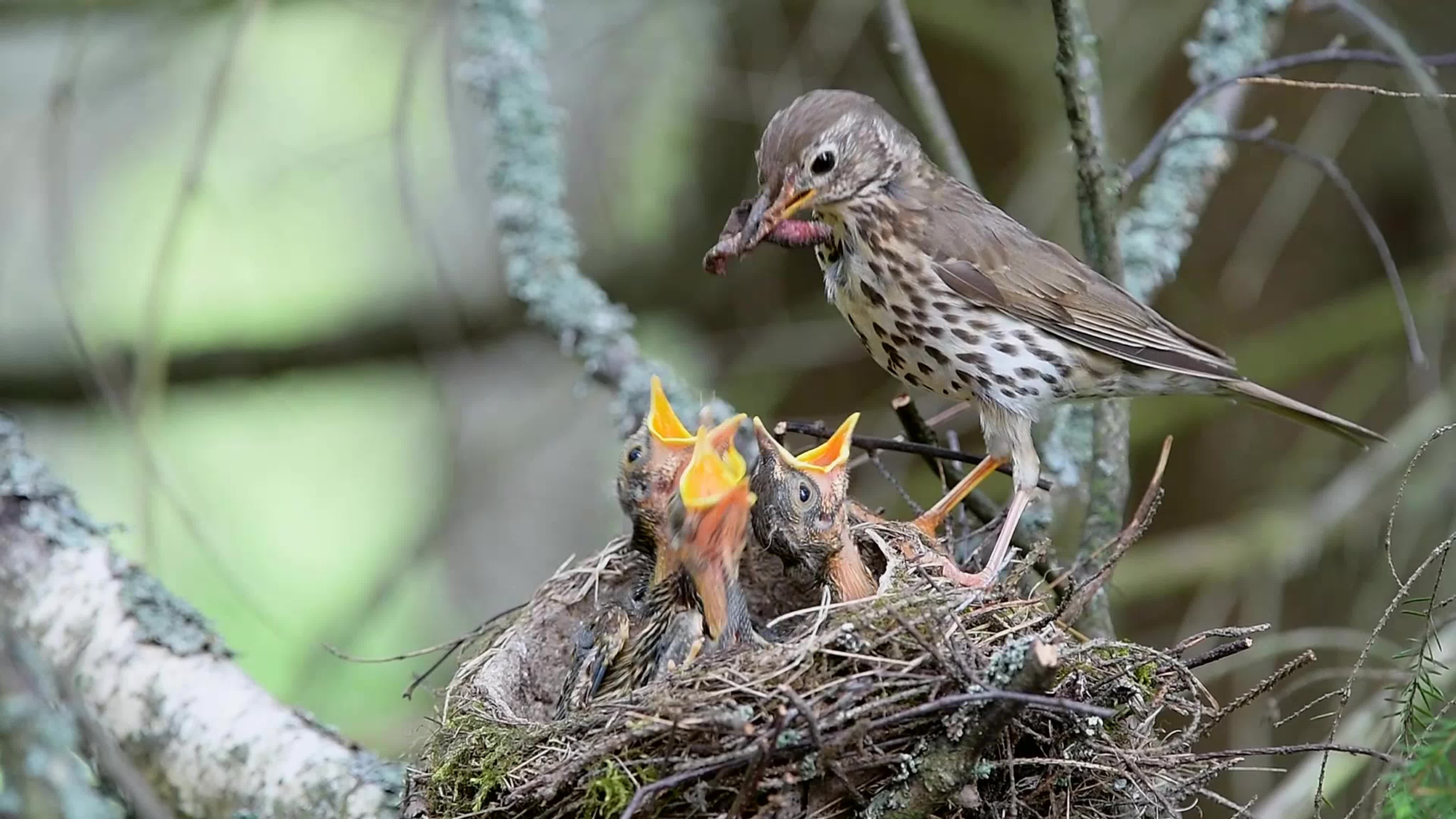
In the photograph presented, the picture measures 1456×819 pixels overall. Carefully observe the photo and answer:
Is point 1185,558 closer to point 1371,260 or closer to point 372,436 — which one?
point 1371,260

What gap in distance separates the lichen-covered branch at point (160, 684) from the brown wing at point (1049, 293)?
5.08 feet

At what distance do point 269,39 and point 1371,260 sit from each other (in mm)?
4515

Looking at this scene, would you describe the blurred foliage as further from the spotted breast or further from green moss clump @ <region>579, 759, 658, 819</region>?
the spotted breast

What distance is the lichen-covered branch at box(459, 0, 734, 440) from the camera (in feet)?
10.8

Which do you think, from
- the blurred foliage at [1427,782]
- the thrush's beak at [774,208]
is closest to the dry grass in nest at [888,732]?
the blurred foliage at [1427,782]

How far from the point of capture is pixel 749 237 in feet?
8.88

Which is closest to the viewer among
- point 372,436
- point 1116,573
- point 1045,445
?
point 1045,445

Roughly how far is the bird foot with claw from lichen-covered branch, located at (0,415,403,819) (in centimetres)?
116

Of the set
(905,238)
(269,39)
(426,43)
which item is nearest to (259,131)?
(269,39)

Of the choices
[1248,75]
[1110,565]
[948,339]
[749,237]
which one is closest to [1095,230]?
[948,339]

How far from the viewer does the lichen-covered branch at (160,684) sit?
8.42ft

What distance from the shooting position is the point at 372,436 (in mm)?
7312

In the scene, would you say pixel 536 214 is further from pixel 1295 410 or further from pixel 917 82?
pixel 1295 410

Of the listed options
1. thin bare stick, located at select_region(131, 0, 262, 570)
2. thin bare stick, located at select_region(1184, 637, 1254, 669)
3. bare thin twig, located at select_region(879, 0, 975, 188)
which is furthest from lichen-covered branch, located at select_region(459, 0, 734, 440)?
thin bare stick, located at select_region(1184, 637, 1254, 669)
